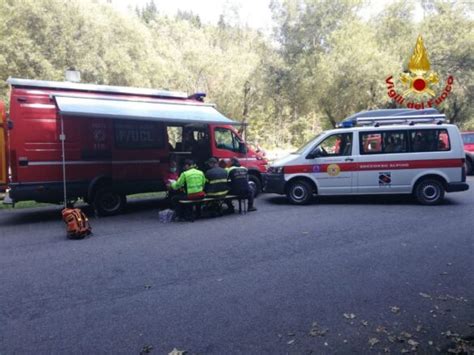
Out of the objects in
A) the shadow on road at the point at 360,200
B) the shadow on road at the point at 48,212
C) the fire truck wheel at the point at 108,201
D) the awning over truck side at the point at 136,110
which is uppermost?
the awning over truck side at the point at 136,110

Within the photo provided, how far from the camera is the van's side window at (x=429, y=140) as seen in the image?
9.70 m

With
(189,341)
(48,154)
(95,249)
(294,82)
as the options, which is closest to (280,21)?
(294,82)

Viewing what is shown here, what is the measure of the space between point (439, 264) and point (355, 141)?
4.92m

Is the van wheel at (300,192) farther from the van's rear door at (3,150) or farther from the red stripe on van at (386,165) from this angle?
the van's rear door at (3,150)

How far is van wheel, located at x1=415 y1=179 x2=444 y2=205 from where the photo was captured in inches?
389

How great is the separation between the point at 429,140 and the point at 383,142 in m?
1.09

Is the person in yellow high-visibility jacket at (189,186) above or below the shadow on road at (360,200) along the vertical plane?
above

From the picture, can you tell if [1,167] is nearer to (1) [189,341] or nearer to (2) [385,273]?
(1) [189,341]

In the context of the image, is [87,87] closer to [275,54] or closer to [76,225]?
[76,225]

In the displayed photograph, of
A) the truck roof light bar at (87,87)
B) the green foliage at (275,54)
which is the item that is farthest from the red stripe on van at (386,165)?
the green foliage at (275,54)

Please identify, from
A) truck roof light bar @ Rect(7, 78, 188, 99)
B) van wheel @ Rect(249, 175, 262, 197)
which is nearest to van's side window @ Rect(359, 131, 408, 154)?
van wheel @ Rect(249, 175, 262, 197)

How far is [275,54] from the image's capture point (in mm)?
→ 24719

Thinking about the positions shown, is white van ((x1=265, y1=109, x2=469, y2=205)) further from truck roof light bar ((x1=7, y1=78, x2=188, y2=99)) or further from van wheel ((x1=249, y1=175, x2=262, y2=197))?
truck roof light bar ((x1=7, y1=78, x2=188, y2=99))

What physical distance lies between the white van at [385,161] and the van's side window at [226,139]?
1.54m
